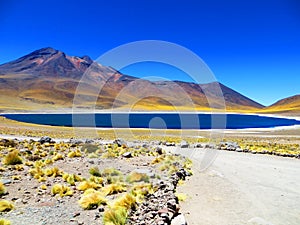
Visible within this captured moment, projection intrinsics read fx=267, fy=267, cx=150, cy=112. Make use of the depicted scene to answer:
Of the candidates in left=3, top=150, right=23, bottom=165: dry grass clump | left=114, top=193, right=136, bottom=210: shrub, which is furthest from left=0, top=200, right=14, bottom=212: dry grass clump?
left=3, top=150, right=23, bottom=165: dry grass clump

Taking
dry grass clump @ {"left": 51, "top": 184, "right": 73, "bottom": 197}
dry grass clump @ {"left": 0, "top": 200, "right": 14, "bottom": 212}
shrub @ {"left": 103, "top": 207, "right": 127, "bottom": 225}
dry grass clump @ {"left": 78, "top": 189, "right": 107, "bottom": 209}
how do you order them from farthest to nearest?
dry grass clump @ {"left": 51, "top": 184, "right": 73, "bottom": 197} → dry grass clump @ {"left": 78, "top": 189, "right": 107, "bottom": 209} → dry grass clump @ {"left": 0, "top": 200, "right": 14, "bottom": 212} → shrub @ {"left": 103, "top": 207, "right": 127, "bottom": 225}

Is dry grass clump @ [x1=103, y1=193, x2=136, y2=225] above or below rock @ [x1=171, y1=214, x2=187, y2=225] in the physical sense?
above

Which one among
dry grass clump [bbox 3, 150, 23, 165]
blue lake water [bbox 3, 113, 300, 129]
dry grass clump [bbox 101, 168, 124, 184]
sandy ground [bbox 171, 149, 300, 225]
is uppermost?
blue lake water [bbox 3, 113, 300, 129]

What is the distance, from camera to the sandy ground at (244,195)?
717cm

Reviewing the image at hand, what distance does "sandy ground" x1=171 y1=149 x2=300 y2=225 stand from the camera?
7.17m

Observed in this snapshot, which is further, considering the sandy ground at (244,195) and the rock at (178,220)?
the sandy ground at (244,195)

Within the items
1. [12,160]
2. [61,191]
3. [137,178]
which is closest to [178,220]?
[61,191]

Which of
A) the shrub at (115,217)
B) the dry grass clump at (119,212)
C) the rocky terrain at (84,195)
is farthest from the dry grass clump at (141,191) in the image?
the shrub at (115,217)

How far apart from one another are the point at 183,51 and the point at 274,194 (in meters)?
12.0

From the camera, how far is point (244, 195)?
369 inches

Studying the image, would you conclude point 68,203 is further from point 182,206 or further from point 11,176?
point 11,176

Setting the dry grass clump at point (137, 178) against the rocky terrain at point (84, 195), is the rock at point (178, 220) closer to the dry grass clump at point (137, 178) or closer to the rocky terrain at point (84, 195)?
the rocky terrain at point (84, 195)

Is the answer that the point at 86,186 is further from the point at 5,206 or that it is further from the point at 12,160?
the point at 12,160

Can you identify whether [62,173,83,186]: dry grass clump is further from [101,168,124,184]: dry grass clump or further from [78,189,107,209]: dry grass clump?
[78,189,107,209]: dry grass clump
